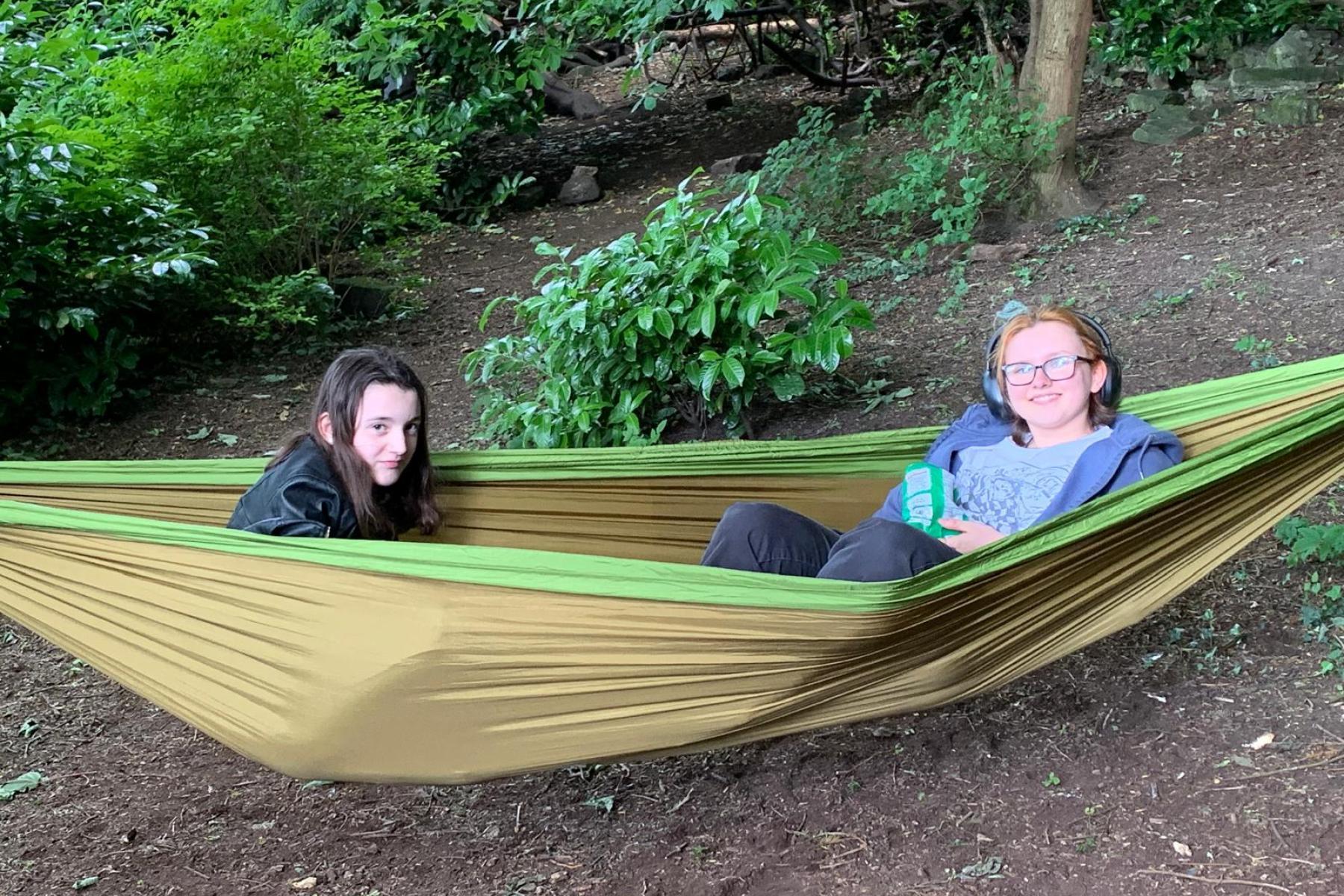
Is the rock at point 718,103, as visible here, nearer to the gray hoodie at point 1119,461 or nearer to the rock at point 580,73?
the rock at point 580,73

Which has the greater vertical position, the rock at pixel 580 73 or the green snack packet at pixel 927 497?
the rock at pixel 580 73

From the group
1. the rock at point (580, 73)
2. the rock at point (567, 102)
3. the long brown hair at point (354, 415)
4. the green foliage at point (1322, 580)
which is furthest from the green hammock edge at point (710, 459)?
the rock at point (580, 73)

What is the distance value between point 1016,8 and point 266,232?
12.8 feet

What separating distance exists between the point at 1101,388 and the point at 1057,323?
13cm

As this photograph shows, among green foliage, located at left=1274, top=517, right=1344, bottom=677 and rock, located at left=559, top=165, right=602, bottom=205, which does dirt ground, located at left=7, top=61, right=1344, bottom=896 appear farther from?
rock, located at left=559, top=165, right=602, bottom=205

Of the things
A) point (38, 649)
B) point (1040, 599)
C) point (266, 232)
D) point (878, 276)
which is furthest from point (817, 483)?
point (266, 232)

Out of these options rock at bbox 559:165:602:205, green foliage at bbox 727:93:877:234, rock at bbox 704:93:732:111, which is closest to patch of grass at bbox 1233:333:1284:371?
green foliage at bbox 727:93:877:234

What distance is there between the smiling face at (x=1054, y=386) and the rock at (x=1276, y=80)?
152 inches

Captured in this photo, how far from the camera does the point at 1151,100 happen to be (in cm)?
524

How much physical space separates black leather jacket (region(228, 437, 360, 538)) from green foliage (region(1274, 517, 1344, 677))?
60.0 inches

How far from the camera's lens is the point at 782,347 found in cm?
300

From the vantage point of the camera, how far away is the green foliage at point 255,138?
3879mm

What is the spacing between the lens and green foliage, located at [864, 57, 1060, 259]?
419 centimetres

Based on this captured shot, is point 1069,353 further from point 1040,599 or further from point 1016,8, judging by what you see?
point 1016,8
